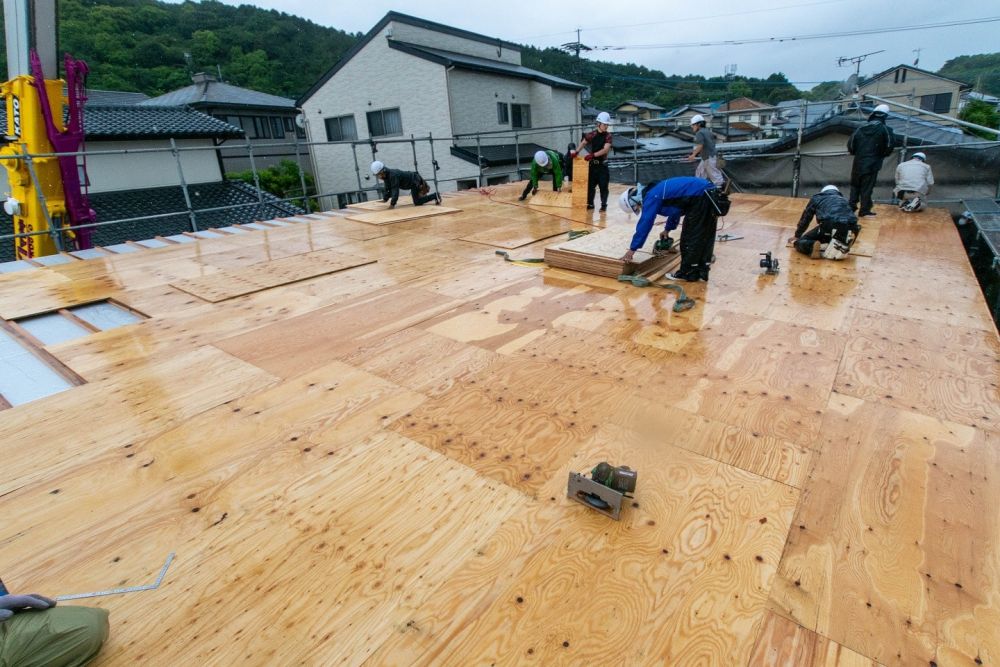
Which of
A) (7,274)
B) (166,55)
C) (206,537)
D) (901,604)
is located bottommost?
(901,604)

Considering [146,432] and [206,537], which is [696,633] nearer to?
[206,537]

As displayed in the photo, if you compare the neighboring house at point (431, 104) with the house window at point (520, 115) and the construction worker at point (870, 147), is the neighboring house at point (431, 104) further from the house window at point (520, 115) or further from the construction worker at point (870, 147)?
the construction worker at point (870, 147)

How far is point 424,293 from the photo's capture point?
4.59m

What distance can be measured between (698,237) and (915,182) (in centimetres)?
579

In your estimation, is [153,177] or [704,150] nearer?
[704,150]

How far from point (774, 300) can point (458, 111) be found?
16280 millimetres

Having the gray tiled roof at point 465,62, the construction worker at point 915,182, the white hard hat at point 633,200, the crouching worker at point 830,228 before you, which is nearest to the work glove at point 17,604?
the white hard hat at point 633,200

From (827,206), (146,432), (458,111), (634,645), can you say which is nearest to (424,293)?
(146,432)

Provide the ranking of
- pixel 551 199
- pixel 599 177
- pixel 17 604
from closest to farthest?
1. pixel 17 604
2. pixel 599 177
3. pixel 551 199

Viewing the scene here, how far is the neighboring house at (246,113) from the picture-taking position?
23453 millimetres

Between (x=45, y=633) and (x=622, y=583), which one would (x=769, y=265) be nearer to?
(x=622, y=583)

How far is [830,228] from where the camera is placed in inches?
205

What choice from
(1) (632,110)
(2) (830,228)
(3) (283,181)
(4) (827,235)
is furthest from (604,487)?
(1) (632,110)

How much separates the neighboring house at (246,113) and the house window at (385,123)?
Result: 194 inches
